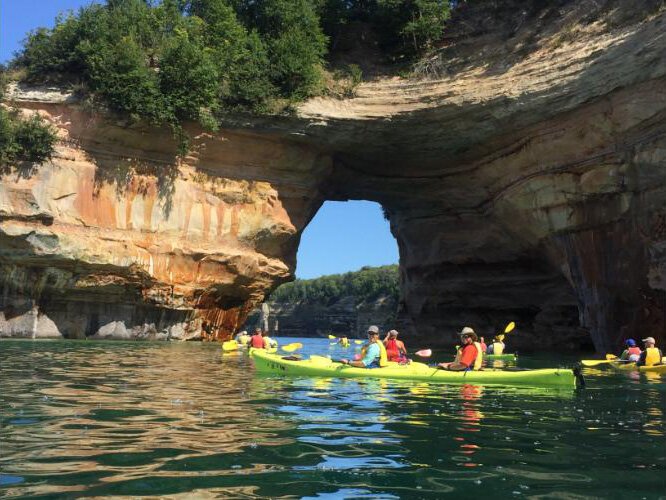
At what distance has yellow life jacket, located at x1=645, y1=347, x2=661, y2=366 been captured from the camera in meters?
16.5

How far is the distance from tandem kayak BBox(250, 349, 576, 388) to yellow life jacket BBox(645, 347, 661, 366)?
5.82 metres

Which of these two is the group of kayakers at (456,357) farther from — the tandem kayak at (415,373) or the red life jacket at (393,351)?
the red life jacket at (393,351)

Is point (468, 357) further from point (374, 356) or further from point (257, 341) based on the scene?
point (257, 341)

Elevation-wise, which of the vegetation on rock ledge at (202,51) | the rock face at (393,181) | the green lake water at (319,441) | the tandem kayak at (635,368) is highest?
the vegetation on rock ledge at (202,51)

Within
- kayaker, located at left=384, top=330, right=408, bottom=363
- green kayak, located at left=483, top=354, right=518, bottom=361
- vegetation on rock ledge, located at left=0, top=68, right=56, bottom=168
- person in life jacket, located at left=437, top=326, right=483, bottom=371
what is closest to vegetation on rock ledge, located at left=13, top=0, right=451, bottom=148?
vegetation on rock ledge, located at left=0, top=68, right=56, bottom=168

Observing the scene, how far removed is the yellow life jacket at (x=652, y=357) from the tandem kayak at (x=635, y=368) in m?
0.30

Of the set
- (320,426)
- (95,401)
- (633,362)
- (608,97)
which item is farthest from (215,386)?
(608,97)

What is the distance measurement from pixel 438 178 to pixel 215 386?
2192 cm

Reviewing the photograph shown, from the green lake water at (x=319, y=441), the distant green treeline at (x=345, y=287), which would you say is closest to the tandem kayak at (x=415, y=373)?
the green lake water at (x=319, y=441)

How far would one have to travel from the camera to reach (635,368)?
16.8 metres

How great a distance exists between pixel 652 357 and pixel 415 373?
7.44 meters

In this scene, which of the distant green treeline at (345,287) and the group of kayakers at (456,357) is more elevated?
the distant green treeline at (345,287)

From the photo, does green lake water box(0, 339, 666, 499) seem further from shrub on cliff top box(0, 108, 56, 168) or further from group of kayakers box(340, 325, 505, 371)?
shrub on cliff top box(0, 108, 56, 168)

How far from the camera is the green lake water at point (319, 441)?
4879 mm
